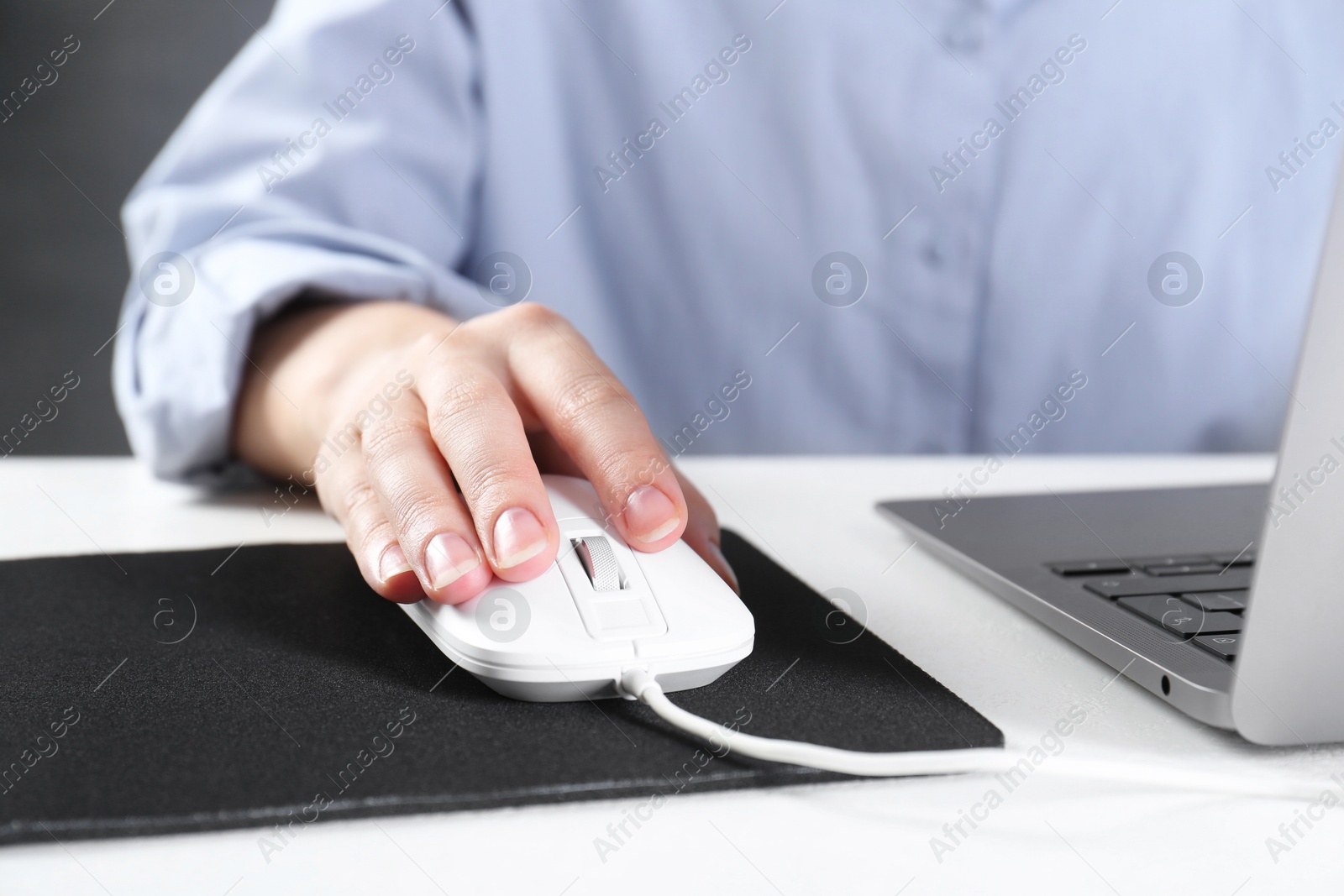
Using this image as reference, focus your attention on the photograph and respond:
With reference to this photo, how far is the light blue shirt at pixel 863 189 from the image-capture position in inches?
41.6

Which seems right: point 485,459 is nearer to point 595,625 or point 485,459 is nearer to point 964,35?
point 595,625

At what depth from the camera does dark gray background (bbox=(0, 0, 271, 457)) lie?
1.71 meters

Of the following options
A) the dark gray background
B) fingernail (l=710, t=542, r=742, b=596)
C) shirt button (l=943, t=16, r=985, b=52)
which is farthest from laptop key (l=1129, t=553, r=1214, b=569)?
→ the dark gray background

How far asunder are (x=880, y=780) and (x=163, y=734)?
0.78ft

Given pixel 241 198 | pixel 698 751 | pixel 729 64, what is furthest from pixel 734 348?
pixel 698 751

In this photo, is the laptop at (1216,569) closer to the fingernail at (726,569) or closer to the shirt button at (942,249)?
the fingernail at (726,569)

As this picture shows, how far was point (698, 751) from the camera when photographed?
34 cm

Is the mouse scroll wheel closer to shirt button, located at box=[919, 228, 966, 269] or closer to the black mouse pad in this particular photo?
the black mouse pad

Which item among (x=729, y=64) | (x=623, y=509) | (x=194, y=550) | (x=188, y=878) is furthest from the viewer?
(x=729, y=64)

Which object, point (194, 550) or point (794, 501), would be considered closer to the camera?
point (194, 550)

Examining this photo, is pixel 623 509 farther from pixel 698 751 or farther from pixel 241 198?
pixel 241 198

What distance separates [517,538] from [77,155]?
176 centimetres

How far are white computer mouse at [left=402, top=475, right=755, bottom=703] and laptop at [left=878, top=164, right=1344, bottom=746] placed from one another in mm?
166

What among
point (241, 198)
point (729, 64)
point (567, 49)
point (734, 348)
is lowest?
point (734, 348)
